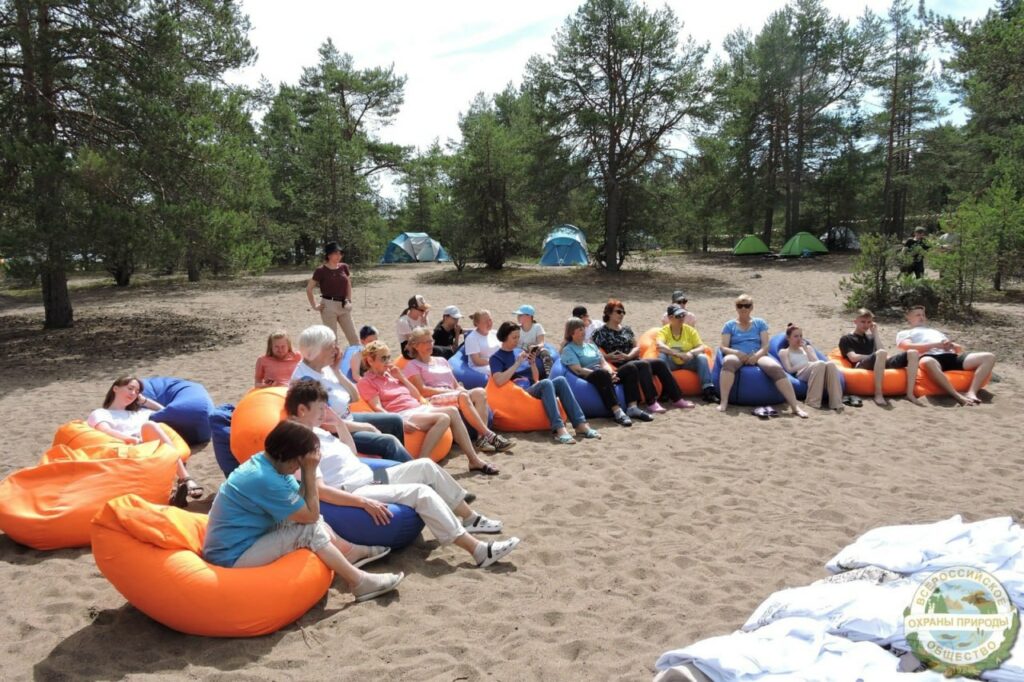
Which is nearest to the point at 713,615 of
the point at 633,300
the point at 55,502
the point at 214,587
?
the point at 214,587

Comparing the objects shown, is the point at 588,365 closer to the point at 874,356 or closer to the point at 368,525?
the point at 874,356

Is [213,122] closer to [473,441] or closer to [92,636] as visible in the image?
[473,441]

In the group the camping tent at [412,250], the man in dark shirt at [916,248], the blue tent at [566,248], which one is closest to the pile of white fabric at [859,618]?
the man in dark shirt at [916,248]

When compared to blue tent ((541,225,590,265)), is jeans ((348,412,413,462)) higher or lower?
lower

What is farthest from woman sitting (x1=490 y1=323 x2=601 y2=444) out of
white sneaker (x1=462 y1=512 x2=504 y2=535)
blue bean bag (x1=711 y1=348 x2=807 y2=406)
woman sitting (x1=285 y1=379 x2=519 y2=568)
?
woman sitting (x1=285 y1=379 x2=519 y2=568)

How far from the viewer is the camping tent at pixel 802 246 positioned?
26344mm

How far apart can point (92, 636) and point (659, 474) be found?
3.83 metres

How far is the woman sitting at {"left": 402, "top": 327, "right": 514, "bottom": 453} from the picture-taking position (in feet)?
19.4

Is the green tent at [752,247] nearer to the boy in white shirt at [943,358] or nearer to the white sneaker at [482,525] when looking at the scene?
the boy in white shirt at [943,358]

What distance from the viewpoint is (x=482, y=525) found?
4301mm

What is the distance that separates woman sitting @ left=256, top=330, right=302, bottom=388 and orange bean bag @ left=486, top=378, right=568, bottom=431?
1.88 meters

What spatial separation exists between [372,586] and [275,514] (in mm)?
660

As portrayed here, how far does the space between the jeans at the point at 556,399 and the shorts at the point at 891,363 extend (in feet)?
10.9

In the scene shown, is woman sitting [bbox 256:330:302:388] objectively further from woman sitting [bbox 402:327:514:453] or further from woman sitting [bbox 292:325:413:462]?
woman sitting [bbox 292:325:413:462]
